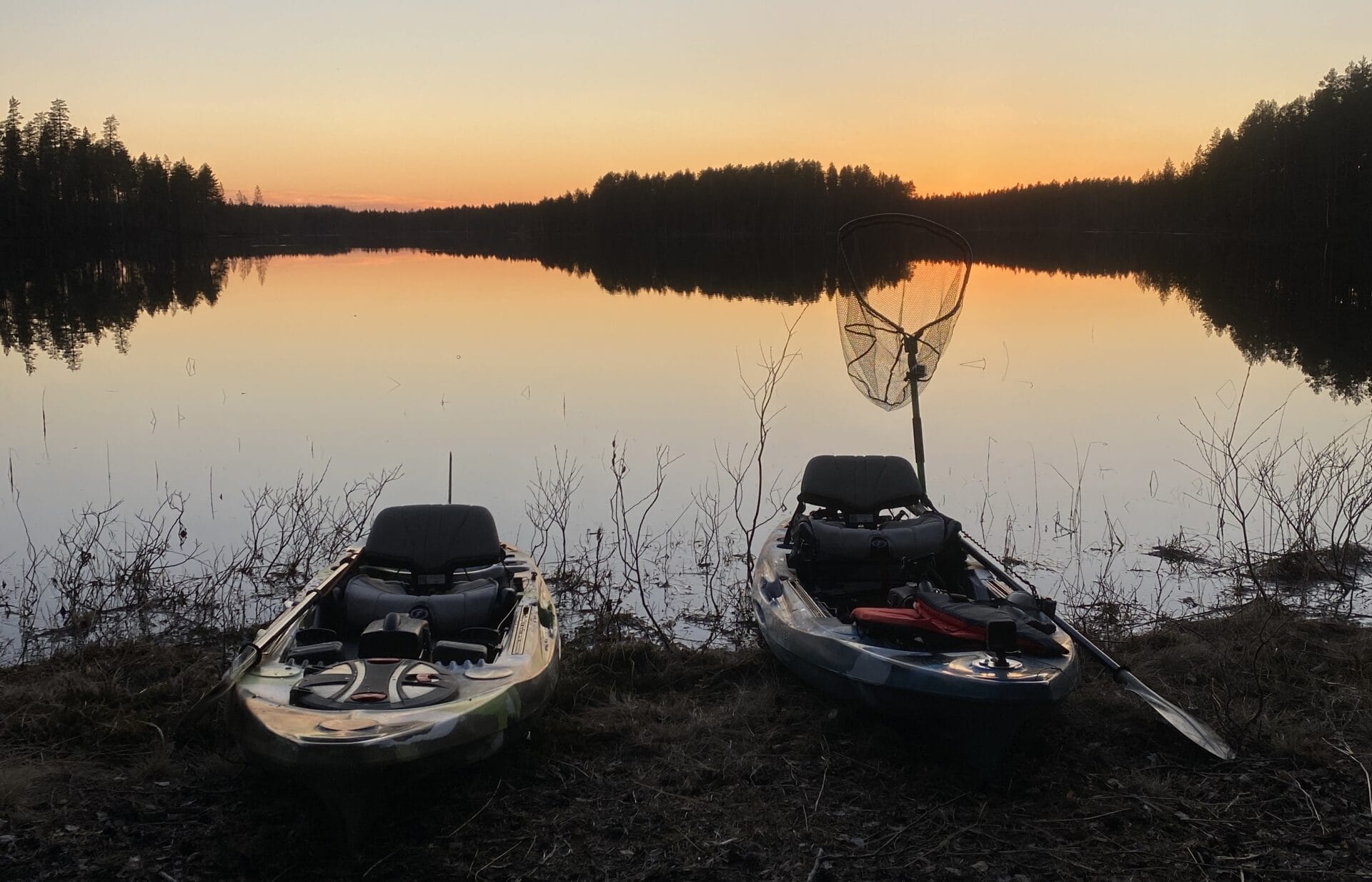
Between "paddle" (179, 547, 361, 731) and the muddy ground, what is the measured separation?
228mm

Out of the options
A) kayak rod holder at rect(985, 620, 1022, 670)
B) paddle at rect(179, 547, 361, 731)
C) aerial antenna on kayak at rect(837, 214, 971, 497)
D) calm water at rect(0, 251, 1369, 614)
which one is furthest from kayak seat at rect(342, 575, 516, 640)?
calm water at rect(0, 251, 1369, 614)

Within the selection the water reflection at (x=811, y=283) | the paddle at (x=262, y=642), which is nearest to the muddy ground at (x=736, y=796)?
the paddle at (x=262, y=642)

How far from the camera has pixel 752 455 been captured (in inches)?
560

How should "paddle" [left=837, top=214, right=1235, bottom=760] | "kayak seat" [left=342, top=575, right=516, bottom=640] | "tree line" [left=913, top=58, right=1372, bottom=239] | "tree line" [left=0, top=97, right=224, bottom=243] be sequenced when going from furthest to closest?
"tree line" [left=0, top=97, right=224, bottom=243] < "tree line" [left=913, top=58, right=1372, bottom=239] < "paddle" [left=837, top=214, right=1235, bottom=760] < "kayak seat" [left=342, top=575, right=516, bottom=640]

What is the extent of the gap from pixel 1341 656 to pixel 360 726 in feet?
19.5

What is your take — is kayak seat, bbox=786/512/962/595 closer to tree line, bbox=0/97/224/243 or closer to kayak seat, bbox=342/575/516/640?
kayak seat, bbox=342/575/516/640

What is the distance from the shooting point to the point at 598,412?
1714 cm

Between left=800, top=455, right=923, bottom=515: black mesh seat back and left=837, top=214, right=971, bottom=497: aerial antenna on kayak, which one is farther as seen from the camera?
left=837, top=214, right=971, bottom=497: aerial antenna on kayak

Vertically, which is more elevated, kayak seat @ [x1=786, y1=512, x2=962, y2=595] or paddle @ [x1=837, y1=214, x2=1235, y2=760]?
paddle @ [x1=837, y1=214, x2=1235, y2=760]

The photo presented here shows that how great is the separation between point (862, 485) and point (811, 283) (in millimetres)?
35777

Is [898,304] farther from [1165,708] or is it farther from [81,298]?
[81,298]

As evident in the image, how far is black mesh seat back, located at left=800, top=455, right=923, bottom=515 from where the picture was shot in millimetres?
8023

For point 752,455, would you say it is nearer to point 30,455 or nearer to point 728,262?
point 30,455

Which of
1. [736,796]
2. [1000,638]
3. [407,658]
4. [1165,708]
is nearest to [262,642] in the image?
[407,658]
